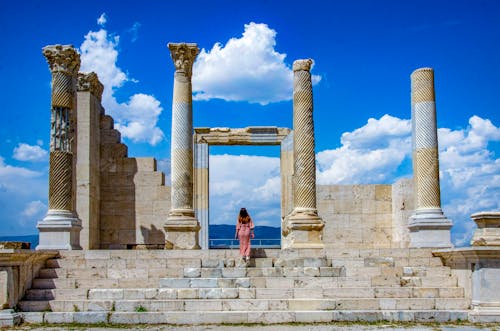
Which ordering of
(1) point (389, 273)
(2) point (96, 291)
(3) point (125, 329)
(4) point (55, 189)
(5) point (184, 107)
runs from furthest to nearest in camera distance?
(5) point (184, 107)
(4) point (55, 189)
(1) point (389, 273)
(2) point (96, 291)
(3) point (125, 329)

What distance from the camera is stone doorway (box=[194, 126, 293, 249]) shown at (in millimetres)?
24859

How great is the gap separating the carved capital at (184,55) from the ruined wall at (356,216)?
7272mm

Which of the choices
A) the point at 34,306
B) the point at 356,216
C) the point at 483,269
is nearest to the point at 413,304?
the point at 483,269

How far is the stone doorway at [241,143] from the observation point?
2486 centimetres

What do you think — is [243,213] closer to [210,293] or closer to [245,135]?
[210,293]

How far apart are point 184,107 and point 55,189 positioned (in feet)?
15.5

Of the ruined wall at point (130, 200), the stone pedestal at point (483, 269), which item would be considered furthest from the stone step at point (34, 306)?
the ruined wall at point (130, 200)

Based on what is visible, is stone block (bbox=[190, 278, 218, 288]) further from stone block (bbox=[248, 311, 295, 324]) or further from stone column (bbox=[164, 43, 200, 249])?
stone column (bbox=[164, 43, 200, 249])

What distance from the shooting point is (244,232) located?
1683 cm

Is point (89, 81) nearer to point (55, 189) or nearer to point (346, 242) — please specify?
point (55, 189)

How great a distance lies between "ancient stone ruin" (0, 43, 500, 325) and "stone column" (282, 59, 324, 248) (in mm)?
34

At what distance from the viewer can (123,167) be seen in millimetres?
25203

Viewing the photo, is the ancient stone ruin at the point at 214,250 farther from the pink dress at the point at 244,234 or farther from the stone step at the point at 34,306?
the pink dress at the point at 244,234

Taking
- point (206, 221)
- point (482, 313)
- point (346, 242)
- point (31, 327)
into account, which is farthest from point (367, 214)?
point (31, 327)
